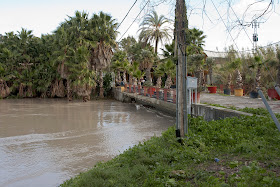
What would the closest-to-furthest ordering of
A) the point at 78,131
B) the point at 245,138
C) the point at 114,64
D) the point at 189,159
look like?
1. the point at 189,159
2. the point at 245,138
3. the point at 78,131
4. the point at 114,64

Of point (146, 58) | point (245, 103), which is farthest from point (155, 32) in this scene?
point (245, 103)

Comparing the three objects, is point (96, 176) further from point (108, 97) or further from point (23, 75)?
point (23, 75)

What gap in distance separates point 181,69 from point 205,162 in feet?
9.45

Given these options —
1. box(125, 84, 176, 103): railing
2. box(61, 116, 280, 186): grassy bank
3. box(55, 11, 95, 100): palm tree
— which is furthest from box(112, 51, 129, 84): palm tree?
box(61, 116, 280, 186): grassy bank

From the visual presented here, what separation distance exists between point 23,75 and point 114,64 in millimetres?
13710

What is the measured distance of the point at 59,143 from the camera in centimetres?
1183

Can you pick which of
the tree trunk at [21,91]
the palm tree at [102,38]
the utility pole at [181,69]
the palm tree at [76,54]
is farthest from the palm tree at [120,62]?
the utility pole at [181,69]

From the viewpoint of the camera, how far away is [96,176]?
5.43 metres

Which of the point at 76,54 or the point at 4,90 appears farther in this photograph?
the point at 4,90

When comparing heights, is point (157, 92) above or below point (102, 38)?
below

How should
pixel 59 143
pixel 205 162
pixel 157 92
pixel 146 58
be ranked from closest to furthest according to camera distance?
pixel 205 162
pixel 59 143
pixel 157 92
pixel 146 58

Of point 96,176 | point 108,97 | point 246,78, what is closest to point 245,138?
point 96,176

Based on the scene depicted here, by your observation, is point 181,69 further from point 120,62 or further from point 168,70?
point 120,62

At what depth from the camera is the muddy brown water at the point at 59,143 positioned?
25.8ft
